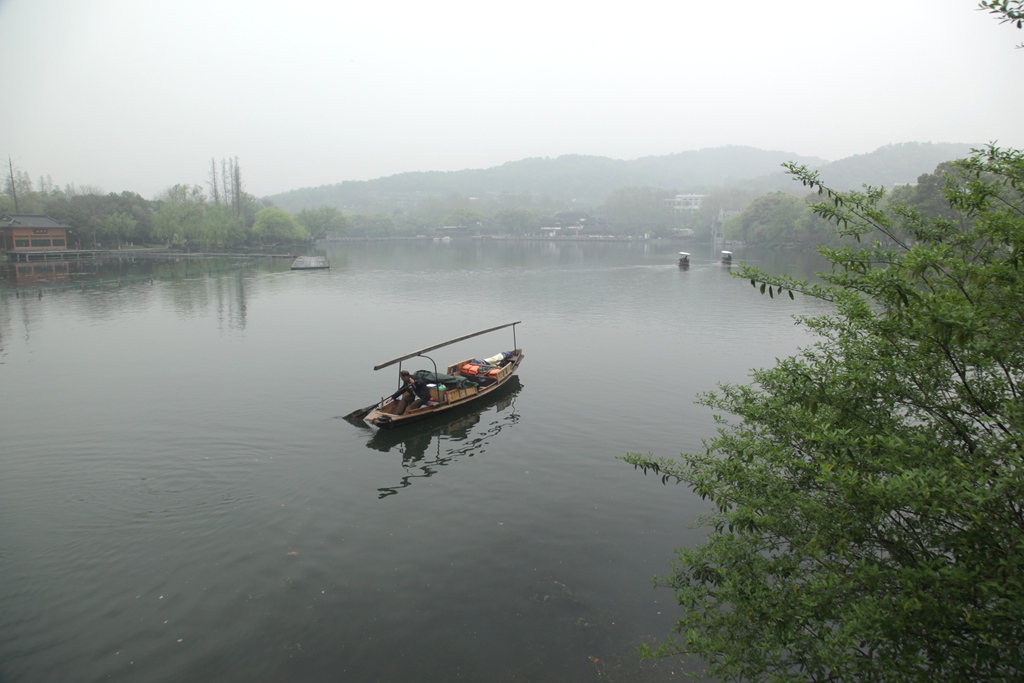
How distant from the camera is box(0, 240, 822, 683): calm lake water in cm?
1028

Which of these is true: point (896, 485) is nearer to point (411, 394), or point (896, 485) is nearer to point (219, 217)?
point (411, 394)

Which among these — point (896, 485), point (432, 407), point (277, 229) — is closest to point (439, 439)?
point (432, 407)

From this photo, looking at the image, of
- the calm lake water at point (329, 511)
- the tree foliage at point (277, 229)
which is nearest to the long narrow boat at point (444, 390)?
the calm lake water at point (329, 511)

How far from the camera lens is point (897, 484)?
5.52 m

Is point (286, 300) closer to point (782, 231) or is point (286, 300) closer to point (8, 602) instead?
point (8, 602)

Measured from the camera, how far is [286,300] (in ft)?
163

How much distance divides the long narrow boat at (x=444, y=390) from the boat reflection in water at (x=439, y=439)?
18.0 inches

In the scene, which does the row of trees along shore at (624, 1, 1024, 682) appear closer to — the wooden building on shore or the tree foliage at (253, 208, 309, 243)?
the wooden building on shore

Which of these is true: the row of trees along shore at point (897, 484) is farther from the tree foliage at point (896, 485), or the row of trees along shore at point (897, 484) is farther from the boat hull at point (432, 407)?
the boat hull at point (432, 407)

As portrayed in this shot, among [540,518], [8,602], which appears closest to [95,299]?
[8,602]

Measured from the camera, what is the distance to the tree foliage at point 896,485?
17.9 ft

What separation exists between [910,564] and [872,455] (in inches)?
45.2

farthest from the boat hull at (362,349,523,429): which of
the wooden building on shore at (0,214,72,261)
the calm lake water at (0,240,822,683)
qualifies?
the wooden building on shore at (0,214,72,261)

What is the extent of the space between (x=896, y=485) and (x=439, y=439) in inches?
614
